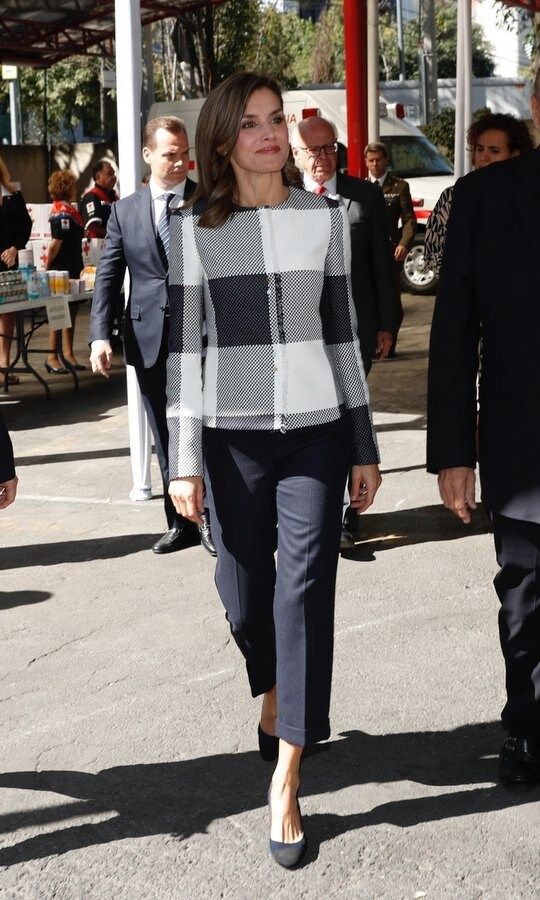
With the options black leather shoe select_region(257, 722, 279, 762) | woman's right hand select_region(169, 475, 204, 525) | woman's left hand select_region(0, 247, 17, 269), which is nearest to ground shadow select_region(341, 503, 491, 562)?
black leather shoe select_region(257, 722, 279, 762)

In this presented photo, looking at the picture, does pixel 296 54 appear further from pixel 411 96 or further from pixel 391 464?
pixel 391 464

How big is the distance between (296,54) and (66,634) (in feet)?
199

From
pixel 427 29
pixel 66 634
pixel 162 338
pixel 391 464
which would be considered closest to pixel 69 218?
pixel 391 464

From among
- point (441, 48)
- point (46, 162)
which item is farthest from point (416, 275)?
point (441, 48)

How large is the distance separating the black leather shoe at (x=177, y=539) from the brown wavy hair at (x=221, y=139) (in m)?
3.12

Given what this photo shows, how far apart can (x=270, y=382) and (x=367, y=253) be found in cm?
284

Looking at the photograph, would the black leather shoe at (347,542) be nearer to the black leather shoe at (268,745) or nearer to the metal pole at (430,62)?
the black leather shoe at (268,745)

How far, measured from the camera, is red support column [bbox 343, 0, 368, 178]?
489 inches

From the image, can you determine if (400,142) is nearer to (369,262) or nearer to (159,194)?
(369,262)

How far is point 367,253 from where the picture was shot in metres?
6.04

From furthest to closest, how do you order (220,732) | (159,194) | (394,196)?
1. (394,196)
2. (159,194)
3. (220,732)

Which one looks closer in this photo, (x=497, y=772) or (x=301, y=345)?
(x=301, y=345)

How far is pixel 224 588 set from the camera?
3.52m

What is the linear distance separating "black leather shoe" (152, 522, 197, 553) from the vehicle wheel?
11906 millimetres
